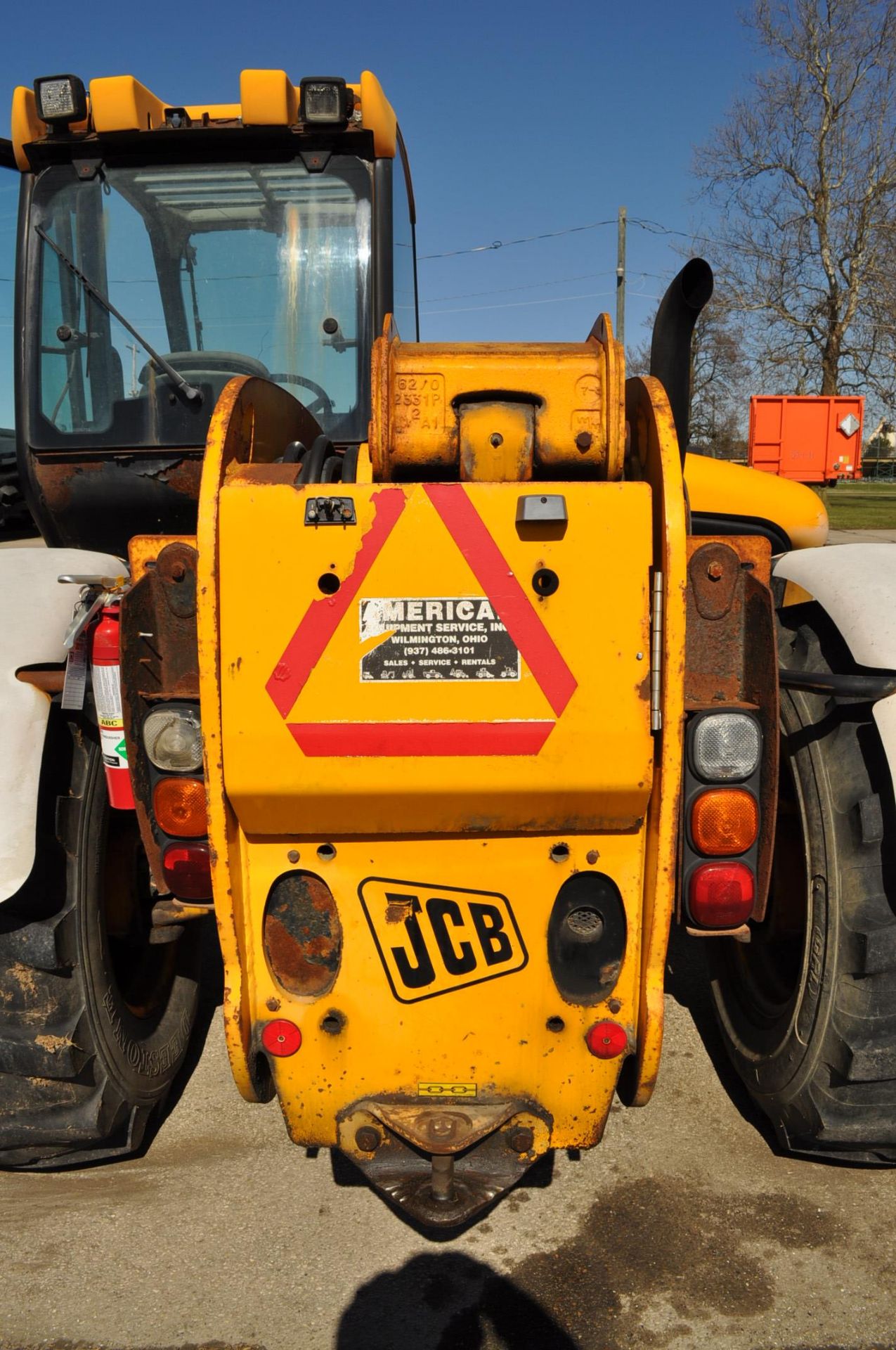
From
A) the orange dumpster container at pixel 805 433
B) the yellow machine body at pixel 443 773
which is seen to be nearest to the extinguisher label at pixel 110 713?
the yellow machine body at pixel 443 773

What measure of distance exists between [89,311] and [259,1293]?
3063 millimetres

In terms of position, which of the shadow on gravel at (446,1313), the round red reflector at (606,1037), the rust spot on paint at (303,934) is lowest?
the shadow on gravel at (446,1313)

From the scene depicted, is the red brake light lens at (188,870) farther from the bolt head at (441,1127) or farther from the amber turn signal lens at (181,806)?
the bolt head at (441,1127)

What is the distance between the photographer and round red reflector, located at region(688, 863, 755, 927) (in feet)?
6.73

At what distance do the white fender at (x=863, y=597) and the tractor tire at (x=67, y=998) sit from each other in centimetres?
177

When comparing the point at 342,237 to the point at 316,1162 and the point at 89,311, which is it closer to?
the point at 89,311

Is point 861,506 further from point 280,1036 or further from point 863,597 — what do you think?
point 280,1036

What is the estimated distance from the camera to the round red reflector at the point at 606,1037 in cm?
202

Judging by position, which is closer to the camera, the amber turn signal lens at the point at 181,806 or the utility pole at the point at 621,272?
the amber turn signal lens at the point at 181,806

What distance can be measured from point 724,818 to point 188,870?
113 centimetres

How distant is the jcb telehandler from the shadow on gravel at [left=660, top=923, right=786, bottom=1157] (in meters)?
0.21

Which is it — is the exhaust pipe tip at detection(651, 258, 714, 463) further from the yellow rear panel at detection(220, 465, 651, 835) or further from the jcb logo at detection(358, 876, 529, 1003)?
the jcb logo at detection(358, 876, 529, 1003)

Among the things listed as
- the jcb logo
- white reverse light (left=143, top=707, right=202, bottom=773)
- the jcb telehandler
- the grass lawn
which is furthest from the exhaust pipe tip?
the grass lawn

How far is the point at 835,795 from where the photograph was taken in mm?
2254
